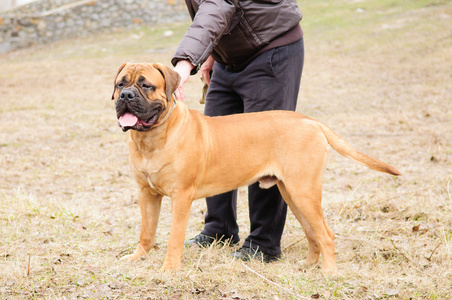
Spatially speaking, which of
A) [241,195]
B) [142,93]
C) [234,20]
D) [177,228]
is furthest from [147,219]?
[241,195]

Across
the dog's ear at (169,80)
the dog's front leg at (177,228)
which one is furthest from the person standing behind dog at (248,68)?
the dog's front leg at (177,228)

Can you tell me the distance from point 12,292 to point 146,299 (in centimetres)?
90

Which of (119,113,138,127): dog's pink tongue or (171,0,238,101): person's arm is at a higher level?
(171,0,238,101): person's arm

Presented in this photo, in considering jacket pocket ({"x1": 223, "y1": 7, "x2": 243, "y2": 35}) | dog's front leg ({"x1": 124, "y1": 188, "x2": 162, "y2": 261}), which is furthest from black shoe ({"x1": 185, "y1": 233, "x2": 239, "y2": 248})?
jacket pocket ({"x1": 223, "y1": 7, "x2": 243, "y2": 35})

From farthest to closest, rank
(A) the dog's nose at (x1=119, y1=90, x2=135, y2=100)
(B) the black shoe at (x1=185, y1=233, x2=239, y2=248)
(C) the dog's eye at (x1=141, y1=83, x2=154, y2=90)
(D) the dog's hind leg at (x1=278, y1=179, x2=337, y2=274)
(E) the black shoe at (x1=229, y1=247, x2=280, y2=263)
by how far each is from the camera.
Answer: (B) the black shoe at (x1=185, y1=233, x2=239, y2=248) → (E) the black shoe at (x1=229, y1=247, x2=280, y2=263) → (D) the dog's hind leg at (x1=278, y1=179, x2=337, y2=274) → (C) the dog's eye at (x1=141, y1=83, x2=154, y2=90) → (A) the dog's nose at (x1=119, y1=90, x2=135, y2=100)

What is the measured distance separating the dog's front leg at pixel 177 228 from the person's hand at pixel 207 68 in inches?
62.2

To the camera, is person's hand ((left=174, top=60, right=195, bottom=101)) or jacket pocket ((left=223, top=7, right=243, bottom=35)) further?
jacket pocket ((left=223, top=7, right=243, bottom=35))

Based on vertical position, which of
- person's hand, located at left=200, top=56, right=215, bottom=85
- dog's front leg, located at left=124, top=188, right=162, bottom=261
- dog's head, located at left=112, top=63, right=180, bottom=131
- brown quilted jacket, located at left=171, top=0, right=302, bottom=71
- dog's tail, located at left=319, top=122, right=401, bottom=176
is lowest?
dog's front leg, located at left=124, top=188, right=162, bottom=261

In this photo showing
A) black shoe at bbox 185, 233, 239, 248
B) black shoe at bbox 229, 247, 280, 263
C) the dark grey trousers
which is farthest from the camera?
black shoe at bbox 185, 233, 239, 248

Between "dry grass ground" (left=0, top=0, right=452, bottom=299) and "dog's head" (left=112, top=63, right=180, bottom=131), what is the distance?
43.7 inches

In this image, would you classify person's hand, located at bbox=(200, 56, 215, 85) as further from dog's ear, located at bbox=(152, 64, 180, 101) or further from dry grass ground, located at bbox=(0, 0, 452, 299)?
dry grass ground, located at bbox=(0, 0, 452, 299)

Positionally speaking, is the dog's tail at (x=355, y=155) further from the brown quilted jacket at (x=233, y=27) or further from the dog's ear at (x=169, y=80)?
the dog's ear at (x=169, y=80)

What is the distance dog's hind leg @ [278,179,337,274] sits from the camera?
149 inches

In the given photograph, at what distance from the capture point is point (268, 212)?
4.26m
